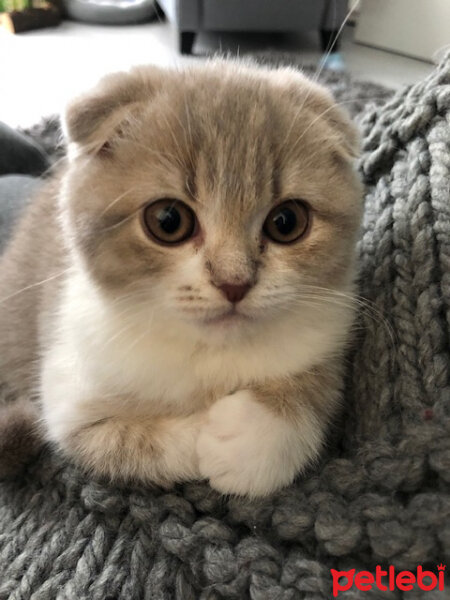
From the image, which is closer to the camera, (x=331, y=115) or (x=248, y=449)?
(x=248, y=449)

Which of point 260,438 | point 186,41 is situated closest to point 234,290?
point 260,438

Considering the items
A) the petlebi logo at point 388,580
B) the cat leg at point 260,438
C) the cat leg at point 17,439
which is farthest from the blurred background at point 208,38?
the petlebi logo at point 388,580

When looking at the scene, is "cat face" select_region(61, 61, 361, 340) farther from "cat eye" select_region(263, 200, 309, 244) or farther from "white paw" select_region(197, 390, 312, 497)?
"white paw" select_region(197, 390, 312, 497)

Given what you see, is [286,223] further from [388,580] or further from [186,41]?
[186,41]

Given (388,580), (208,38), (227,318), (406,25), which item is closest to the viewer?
(388,580)

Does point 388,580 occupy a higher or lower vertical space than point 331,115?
lower

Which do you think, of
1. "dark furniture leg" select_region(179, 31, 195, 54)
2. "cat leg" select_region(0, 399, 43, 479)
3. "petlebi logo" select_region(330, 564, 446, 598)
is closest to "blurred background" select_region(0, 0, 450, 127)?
"dark furniture leg" select_region(179, 31, 195, 54)

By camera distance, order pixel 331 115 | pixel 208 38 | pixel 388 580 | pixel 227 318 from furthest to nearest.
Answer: pixel 208 38
pixel 331 115
pixel 227 318
pixel 388 580
